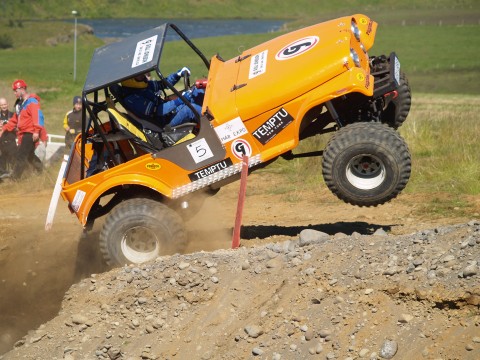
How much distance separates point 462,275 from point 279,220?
4927mm

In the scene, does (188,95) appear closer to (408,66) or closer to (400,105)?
(400,105)

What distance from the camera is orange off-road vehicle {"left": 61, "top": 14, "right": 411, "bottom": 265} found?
8.30 m

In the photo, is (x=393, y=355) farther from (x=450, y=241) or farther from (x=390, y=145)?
(x=390, y=145)

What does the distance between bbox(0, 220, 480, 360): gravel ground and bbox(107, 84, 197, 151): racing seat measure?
1228 mm

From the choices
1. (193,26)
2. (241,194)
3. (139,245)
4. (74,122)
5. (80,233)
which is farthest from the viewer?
(193,26)

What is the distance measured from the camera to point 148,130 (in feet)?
29.0

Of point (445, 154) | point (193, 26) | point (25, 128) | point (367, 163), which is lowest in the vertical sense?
point (193, 26)

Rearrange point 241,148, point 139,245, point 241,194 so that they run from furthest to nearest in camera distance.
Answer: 1. point 139,245
2. point 241,194
3. point 241,148

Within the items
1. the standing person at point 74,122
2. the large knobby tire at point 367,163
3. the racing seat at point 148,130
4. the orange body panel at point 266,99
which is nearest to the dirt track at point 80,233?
the orange body panel at point 266,99

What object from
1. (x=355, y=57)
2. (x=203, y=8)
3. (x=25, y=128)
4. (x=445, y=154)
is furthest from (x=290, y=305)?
(x=203, y=8)

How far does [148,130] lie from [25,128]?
21.0 ft

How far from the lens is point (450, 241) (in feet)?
23.1

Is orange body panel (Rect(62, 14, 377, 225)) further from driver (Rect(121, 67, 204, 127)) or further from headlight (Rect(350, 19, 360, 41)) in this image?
driver (Rect(121, 67, 204, 127))

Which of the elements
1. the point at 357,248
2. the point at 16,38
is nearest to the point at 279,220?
the point at 357,248
